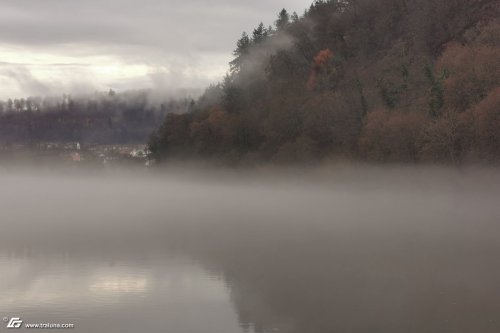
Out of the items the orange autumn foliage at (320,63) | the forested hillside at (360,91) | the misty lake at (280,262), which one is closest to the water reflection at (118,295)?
the misty lake at (280,262)

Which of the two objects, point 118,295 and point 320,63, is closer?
point 118,295

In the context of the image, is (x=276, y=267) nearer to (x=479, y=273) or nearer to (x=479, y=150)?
(x=479, y=273)

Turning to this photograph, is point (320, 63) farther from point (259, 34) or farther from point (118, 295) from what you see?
point (118, 295)

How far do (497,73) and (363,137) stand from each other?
17791 mm

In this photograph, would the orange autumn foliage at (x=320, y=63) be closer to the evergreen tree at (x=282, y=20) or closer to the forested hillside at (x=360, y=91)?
the forested hillside at (x=360, y=91)

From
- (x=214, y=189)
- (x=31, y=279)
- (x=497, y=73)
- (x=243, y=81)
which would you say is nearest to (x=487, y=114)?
(x=497, y=73)

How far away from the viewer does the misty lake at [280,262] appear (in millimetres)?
29266

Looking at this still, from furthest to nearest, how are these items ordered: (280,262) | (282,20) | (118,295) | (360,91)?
1. (282,20)
2. (360,91)
3. (280,262)
4. (118,295)

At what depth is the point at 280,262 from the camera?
41156 millimetres

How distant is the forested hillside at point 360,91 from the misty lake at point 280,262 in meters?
3.74

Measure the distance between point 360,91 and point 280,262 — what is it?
1763 inches

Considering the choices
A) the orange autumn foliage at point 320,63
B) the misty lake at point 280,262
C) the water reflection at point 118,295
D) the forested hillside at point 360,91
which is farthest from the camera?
the orange autumn foliage at point 320,63

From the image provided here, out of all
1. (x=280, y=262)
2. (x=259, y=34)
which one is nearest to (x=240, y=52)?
(x=259, y=34)

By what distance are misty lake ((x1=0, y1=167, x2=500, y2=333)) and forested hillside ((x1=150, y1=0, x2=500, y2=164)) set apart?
3.74m
